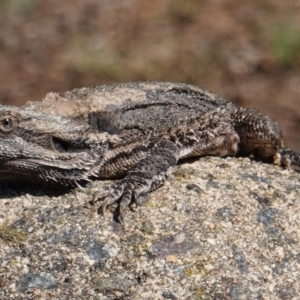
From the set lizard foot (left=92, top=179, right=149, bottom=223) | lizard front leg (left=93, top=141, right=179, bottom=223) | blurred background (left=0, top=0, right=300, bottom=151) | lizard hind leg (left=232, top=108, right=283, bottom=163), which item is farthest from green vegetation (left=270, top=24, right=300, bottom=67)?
lizard foot (left=92, top=179, right=149, bottom=223)

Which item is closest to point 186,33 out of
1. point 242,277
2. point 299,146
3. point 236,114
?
point 299,146

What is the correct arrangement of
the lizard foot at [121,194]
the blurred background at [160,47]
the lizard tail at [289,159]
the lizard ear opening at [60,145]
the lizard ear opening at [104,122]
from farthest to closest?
the blurred background at [160,47] → the lizard tail at [289,159] → the lizard ear opening at [104,122] → the lizard ear opening at [60,145] → the lizard foot at [121,194]

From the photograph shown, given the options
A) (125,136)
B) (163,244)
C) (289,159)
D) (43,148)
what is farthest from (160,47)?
(163,244)

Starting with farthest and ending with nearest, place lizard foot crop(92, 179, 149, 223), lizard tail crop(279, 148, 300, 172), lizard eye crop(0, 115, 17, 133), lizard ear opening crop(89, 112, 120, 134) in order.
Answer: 1. lizard tail crop(279, 148, 300, 172)
2. lizard ear opening crop(89, 112, 120, 134)
3. lizard eye crop(0, 115, 17, 133)
4. lizard foot crop(92, 179, 149, 223)

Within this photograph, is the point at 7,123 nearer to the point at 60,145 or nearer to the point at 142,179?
the point at 60,145

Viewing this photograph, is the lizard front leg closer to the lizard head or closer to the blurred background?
the lizard head

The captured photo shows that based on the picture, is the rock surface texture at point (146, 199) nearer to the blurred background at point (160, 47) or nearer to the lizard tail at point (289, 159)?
the lizard tail at point (289, 159)

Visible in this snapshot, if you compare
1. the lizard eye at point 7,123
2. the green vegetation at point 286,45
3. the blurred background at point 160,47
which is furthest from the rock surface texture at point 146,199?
the green vegetation at point 286,45
